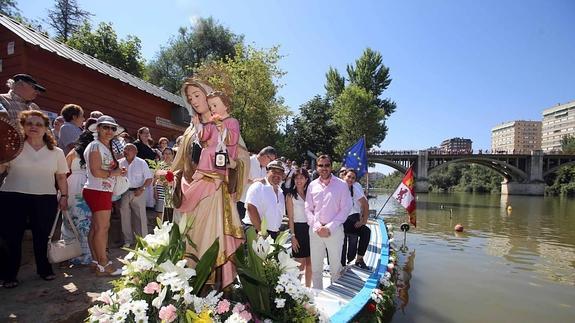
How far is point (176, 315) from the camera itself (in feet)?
6.58

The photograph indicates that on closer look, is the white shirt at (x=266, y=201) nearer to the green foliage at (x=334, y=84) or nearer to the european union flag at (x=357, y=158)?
the european union flag at (x=357, y=158)

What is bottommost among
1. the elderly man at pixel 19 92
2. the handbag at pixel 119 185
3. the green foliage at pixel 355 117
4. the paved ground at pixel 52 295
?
the paved ground at pixel 52 295

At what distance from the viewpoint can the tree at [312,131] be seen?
3356 cm

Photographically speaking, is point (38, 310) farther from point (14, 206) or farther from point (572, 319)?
point (572, 319)

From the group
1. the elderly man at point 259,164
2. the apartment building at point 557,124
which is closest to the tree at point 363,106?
the elderly man at point 259,164

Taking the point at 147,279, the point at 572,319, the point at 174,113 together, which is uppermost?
the point at 174,113

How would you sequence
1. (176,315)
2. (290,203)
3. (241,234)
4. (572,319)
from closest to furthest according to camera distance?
(176,315) → (241,234) → (290,203) → (572,319)

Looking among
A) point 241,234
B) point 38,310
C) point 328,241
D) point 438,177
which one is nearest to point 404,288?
point 328,241

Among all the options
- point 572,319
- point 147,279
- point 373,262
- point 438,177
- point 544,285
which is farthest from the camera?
point 438,177

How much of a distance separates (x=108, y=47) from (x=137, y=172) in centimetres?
2584

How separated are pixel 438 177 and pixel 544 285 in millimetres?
89771

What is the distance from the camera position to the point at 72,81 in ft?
32.7

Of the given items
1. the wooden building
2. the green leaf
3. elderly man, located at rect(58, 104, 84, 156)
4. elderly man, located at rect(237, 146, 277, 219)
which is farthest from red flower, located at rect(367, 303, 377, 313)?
the wooden building

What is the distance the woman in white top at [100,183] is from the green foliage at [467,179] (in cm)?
8098
